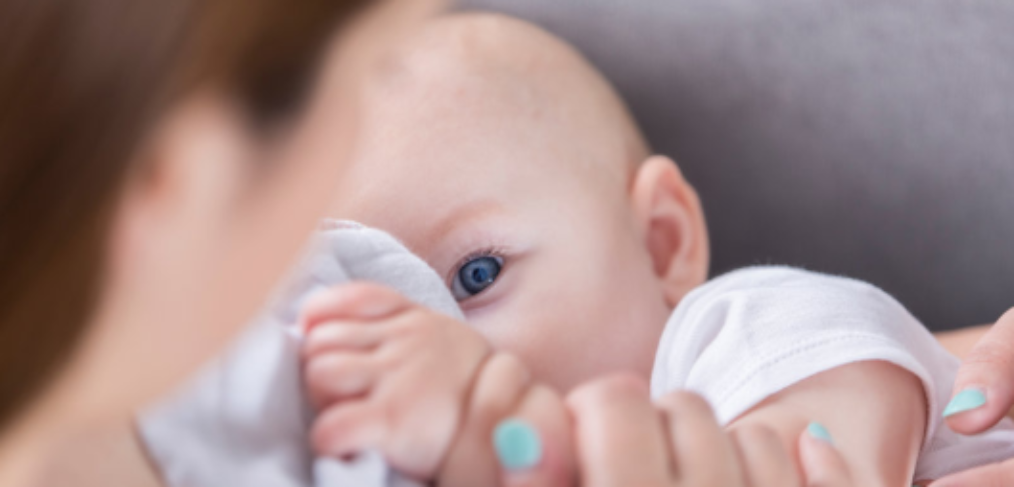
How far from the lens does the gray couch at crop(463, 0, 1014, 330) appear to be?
1.17 metres

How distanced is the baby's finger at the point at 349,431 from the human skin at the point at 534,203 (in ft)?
1.38

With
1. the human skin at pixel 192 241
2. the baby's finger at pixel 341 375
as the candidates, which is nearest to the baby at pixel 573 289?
the baby's finger at pixel 341 375

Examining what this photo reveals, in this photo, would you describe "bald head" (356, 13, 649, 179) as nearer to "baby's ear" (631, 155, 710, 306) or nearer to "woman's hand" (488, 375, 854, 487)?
"baby's ear" (631, 155, 710, 306)

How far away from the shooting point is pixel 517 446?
1.59 feet

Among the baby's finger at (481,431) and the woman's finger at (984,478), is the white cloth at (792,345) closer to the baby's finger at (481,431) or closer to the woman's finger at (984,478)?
the woman's finger at (984,478)

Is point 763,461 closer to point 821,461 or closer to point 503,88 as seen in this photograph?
point 821,461

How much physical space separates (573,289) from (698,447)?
47 cm

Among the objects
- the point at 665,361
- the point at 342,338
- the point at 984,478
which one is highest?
the point at 342,338

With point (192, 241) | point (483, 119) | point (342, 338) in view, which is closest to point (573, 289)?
point (483, 119)

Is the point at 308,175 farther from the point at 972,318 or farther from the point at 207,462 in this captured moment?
the point at 972,318

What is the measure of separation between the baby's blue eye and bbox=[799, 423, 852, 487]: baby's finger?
0.40m

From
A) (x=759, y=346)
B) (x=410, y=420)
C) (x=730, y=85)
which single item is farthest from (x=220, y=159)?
(x=730, y=85)

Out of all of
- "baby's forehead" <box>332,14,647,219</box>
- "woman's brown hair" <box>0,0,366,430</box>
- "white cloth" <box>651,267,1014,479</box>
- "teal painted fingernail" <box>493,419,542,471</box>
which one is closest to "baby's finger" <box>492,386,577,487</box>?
"teal painted fingernail" <box>493,419,542,471</box>

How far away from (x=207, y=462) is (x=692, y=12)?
1.01m
